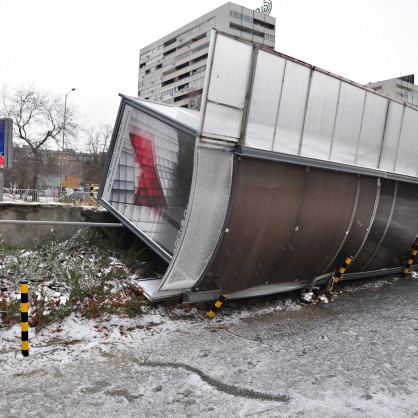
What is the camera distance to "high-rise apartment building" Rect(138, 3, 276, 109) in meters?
84.1

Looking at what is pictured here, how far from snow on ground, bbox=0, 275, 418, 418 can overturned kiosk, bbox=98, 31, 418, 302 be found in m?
0.71

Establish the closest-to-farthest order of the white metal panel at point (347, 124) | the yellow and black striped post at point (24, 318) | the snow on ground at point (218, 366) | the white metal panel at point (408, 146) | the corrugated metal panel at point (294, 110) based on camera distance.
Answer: the snow on ground at point (218, 366)
the yellow and black striped post at point (24, 318)
the corrugated metal panel at point (294, 110)
the white metal panel at point (347, 124)
the white metal panel at point (408, 146)

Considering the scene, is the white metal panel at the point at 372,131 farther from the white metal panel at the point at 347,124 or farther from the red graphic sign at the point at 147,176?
the red graphic sign at the point at 147,176

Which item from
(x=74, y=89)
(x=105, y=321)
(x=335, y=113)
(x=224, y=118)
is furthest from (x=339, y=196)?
(x=74, y=89)

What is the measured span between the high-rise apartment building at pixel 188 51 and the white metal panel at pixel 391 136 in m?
70.1

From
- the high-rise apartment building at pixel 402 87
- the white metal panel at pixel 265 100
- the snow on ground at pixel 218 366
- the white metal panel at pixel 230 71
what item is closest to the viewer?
the snow on ground at pixel 218 366

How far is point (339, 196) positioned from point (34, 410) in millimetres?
5736

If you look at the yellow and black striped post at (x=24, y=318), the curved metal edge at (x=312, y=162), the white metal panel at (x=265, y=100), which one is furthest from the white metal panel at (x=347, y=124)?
the yellow and black striped post at (x=24, y=318)

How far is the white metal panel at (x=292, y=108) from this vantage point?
20.2 ft

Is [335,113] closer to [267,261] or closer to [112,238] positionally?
[267,261]

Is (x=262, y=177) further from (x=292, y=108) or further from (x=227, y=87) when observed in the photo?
(x=227, y=87)

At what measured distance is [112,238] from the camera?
8.45 metres

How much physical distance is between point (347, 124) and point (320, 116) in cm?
81

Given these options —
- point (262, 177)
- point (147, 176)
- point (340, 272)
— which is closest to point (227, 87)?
point (262, 177)
